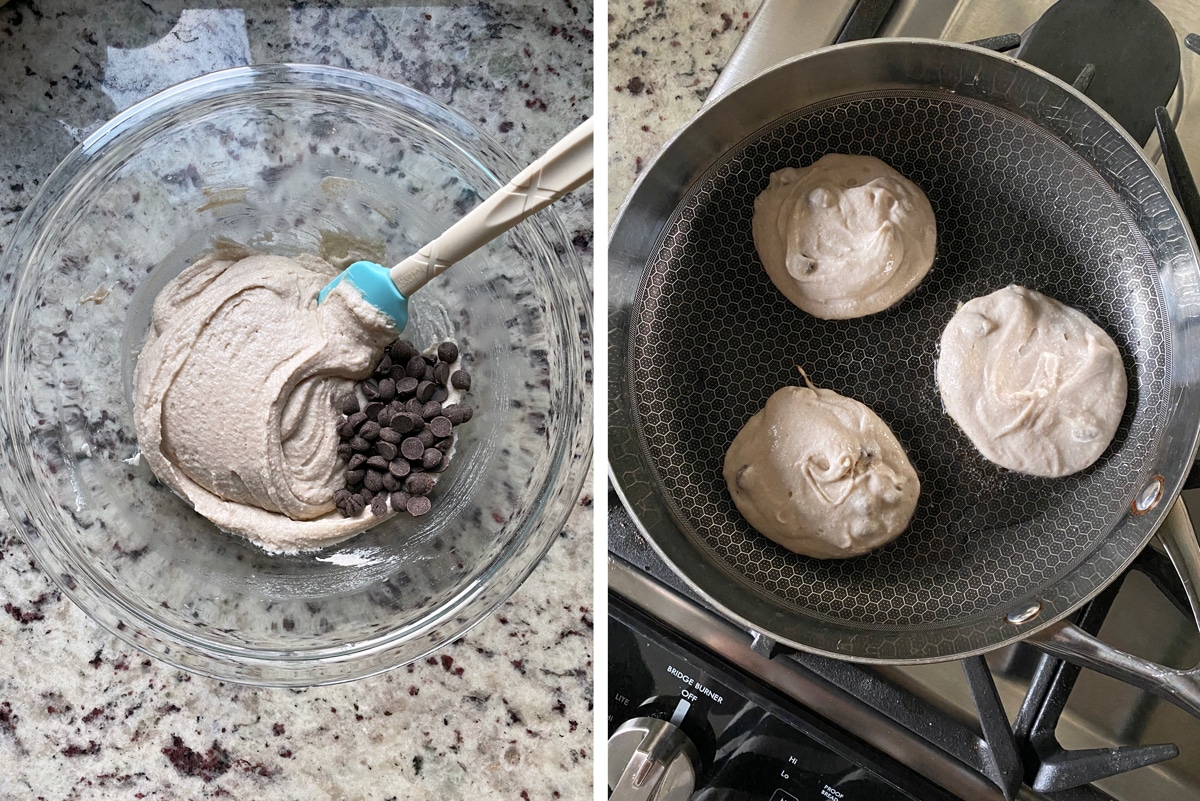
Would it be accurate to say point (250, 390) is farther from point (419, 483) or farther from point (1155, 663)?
point (1155, 663)

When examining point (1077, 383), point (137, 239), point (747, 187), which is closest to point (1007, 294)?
point (1077, 383)

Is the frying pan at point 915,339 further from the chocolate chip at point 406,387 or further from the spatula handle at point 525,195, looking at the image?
the chocolate chip at point 406,387

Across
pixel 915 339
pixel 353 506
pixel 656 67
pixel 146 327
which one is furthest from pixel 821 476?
pixel 146 327

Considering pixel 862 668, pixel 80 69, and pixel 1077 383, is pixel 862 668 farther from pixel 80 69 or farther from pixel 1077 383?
pixel 80 69

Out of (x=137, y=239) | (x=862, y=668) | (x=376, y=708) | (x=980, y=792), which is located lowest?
(x=980, y=792)

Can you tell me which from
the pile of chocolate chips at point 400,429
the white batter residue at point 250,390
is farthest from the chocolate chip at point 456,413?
the white batter residue at point 250,390

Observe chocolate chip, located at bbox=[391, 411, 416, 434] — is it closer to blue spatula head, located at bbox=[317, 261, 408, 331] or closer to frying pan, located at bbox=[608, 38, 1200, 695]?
blue spatula head, located at bbox=[317, 261, 408, 331]
